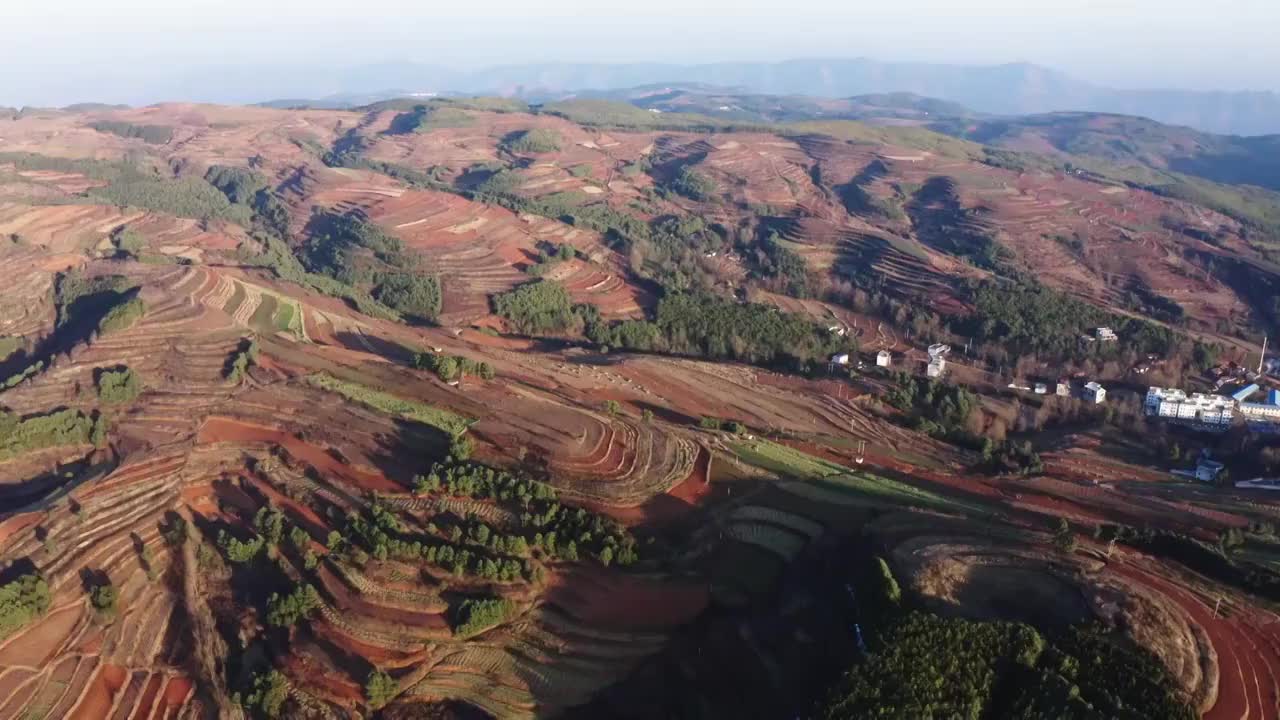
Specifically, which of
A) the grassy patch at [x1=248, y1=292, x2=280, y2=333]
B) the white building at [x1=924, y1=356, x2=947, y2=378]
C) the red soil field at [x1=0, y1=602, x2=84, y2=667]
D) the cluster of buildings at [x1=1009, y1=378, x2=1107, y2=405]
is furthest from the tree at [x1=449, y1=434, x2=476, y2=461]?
the cluster of buildings at [x1=1009, y1=378, x2=1107, y2=405]

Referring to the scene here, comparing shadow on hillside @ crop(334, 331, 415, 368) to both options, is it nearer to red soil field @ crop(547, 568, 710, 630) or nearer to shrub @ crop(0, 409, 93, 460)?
shrub @ crop(0, 409, 93, 460)

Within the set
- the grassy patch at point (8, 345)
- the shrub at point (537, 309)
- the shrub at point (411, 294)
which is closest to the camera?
the grassy patch at point (8, 345)

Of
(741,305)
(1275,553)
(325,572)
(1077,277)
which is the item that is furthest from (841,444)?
(1077,277)

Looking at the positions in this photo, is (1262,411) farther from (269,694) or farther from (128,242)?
(128,242)

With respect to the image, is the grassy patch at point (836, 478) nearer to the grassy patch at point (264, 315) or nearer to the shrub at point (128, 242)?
the grassy patch at point (264, 315)

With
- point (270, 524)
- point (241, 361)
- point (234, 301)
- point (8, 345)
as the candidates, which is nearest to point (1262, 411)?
point (270, 524)

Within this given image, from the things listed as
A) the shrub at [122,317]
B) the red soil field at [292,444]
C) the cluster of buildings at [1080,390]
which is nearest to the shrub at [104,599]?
the red soil field at [292,444]
